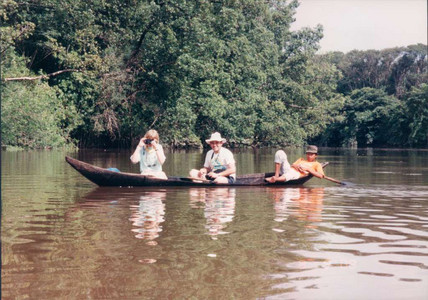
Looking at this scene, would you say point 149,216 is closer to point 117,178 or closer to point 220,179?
point 117,178

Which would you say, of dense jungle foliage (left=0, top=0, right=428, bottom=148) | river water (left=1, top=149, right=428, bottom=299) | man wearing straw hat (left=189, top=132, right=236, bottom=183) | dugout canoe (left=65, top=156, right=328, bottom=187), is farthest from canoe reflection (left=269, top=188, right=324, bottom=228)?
dense jungle foliage (left=0, top=0, right=428, bottom=148)

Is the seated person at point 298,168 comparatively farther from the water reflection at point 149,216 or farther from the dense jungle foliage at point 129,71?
the dense jungle foliage at point 129,71

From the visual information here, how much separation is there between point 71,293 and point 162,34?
34.4 meters

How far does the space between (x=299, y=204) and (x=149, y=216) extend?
9.96 feet

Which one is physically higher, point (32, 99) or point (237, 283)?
point (32, 99)

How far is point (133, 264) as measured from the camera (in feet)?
19.1

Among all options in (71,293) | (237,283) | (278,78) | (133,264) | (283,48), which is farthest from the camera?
(283,48)

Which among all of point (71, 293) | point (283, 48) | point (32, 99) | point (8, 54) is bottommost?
point (71, 293)

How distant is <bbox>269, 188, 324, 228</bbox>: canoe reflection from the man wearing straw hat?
98 centimetres

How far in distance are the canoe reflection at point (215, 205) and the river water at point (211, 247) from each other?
0.02m

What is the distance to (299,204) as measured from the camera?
37.1ft

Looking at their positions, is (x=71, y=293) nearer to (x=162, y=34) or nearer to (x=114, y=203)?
(x=114, y=203)

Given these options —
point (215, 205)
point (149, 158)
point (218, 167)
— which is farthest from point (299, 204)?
point (149, 158)

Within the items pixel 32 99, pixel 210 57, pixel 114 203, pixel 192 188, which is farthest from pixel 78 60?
pixel 114 203
